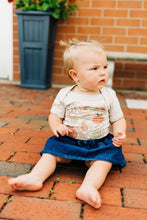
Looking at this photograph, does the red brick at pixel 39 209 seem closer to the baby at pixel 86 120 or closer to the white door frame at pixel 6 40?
the baby at pixel 86 120

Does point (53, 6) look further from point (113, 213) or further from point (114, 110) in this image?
point (113, 213)

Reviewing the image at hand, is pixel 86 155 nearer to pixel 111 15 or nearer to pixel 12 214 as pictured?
pixel 12 214

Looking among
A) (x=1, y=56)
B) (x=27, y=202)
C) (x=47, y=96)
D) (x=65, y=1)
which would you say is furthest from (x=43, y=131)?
(x=1, y=56)

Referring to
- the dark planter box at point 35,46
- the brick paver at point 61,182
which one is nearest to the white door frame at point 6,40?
the dark planter box at point 35,46

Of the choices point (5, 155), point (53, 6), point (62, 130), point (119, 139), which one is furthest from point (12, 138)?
point (53, 6)

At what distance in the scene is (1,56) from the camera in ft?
15.5

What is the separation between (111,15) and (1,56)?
195cm

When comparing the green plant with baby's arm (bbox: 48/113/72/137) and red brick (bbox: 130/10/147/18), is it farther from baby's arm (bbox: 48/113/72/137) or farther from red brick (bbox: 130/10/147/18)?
baby's arm (bbox: 48/113/72/137)

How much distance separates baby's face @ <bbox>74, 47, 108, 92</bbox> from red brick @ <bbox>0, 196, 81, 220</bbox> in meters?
0.69

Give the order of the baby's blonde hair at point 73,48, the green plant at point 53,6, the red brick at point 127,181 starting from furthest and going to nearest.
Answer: the green plant at point 53,6 → the baby's blonde hair at point 73,48 → the red brick at point 127,181

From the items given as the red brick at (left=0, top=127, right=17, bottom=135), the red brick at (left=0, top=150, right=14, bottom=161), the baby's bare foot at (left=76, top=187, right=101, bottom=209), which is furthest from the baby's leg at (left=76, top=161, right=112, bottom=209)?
the red brick at (left=0, top=127, right=17, bottom=135)

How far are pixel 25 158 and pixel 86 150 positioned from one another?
0.44m

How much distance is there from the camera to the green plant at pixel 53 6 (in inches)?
153

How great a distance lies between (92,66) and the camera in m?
1.58
